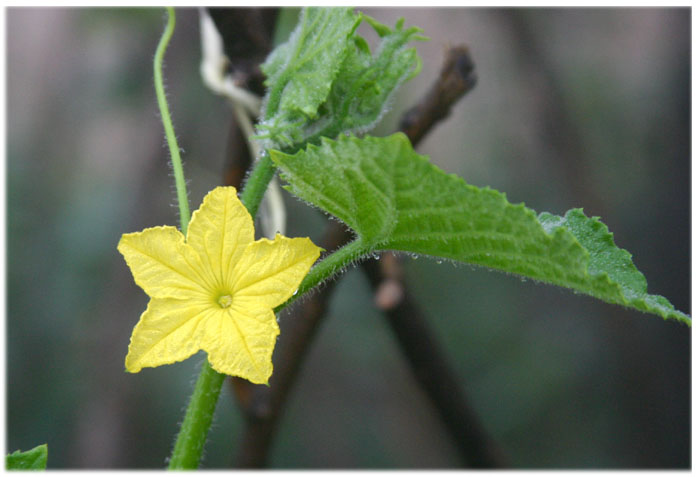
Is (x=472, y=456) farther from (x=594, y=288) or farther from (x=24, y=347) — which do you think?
(x=24, y=347)

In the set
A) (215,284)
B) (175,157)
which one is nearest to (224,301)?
(215,284)

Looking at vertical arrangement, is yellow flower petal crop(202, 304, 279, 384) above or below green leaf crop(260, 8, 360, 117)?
below

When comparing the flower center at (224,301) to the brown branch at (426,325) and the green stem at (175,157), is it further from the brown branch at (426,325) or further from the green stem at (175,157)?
the brown branch at (426,325)

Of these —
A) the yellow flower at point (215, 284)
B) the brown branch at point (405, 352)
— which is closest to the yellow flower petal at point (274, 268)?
the yellow flower at point (215, 284)

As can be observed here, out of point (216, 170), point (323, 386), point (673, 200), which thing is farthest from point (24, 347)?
point (673, 200)

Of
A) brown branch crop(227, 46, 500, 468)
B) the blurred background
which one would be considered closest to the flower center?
brown branch crop(227, 46, 500, 468)

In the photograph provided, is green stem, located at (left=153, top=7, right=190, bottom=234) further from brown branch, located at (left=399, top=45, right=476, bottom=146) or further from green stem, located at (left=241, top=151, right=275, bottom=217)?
brown branch, located at (left=399, top=45, right=476, bottom=146)
